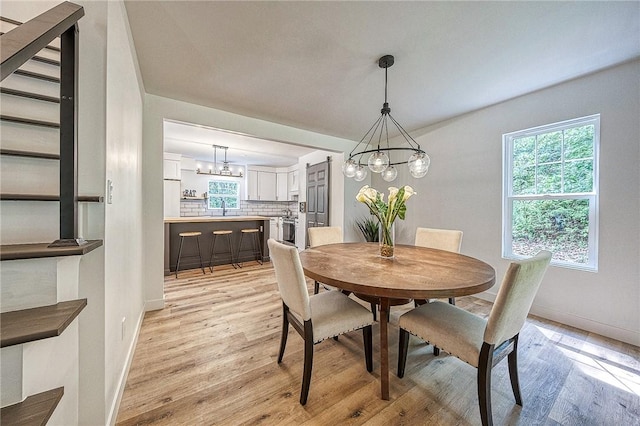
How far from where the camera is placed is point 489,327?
1.18 meters

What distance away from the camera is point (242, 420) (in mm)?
1291

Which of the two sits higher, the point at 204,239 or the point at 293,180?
the point at 293,180

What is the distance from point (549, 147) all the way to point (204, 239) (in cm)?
526

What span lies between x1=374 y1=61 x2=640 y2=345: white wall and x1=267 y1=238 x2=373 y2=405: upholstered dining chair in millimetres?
2322

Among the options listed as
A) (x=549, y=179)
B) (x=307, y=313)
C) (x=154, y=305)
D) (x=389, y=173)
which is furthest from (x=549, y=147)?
(x=154, y=305)

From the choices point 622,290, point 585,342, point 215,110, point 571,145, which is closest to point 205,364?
point 215,110

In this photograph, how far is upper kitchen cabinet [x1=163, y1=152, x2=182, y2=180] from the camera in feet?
18.4

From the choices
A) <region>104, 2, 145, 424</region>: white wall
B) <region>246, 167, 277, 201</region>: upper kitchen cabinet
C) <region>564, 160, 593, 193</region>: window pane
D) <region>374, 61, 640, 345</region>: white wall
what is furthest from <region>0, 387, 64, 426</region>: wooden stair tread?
<region>246, 167, 277, 201</region>: upper kitchen cabinet

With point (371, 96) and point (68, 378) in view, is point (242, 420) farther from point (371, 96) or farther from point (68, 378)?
point (371, 96)

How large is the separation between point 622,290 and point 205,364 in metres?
3.66

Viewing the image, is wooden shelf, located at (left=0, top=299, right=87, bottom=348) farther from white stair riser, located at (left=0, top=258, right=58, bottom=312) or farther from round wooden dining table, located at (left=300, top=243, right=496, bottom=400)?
round wooden dining table, located at (left=300, top=243, right=496, bottom=400)

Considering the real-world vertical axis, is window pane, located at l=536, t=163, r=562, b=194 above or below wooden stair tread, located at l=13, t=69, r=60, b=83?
below

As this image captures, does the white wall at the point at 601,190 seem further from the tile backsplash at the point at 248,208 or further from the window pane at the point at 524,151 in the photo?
the tile backsplash at the point at 248,208

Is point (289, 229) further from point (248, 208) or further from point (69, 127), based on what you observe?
point (69, 127)
